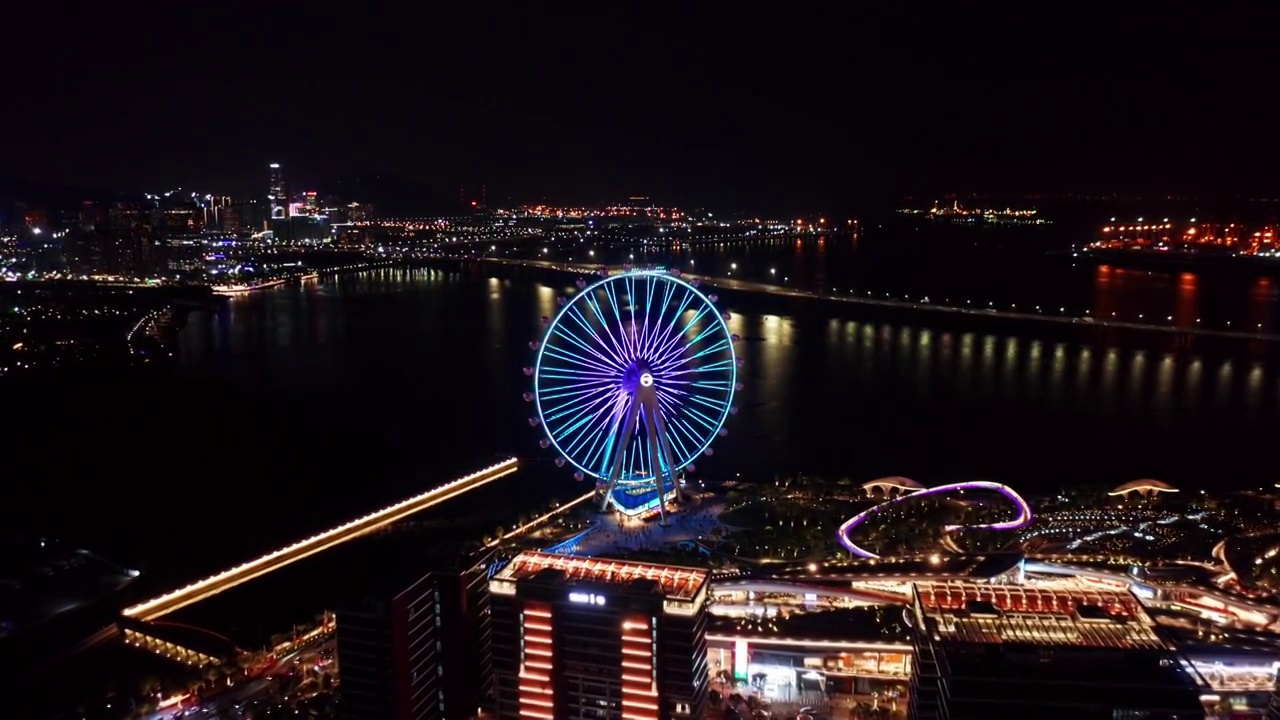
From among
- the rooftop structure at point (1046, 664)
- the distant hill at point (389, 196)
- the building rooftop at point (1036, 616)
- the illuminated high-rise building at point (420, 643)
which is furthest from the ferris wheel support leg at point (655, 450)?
the distant hill at point (389, 196)

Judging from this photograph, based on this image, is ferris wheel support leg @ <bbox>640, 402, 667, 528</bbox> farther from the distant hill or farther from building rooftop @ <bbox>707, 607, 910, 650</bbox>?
the distant hill

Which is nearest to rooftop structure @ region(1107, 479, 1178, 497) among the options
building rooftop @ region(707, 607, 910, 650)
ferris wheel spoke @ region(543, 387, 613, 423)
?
building rooftop @ region(707, 607, 910, 650)

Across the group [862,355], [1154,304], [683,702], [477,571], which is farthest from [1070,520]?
[1154,304]

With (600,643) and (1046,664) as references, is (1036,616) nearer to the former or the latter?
(1046,664)

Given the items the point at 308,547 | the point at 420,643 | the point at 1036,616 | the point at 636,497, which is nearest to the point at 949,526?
the point at 636,497

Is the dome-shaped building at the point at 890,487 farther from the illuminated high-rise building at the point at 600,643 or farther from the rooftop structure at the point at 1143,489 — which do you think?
the illuminated high-rise building at the point at 600,643

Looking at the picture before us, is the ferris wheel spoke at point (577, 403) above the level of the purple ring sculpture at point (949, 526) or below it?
above

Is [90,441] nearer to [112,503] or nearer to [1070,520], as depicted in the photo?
[112,503]
